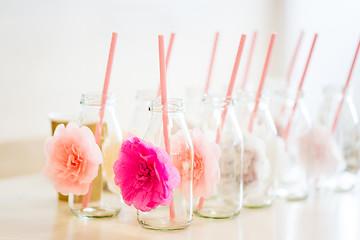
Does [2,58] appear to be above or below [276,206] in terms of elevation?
above

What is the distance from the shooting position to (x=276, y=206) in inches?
50.0

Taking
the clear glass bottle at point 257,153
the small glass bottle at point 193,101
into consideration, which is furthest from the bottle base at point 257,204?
the small glass bottle at point 193,101

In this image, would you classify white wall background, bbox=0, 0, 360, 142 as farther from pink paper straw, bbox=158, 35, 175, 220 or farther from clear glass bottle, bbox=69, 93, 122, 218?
pink paper straw, bbox=158, 35, 175, 220

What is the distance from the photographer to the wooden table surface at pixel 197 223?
1033 millimetres

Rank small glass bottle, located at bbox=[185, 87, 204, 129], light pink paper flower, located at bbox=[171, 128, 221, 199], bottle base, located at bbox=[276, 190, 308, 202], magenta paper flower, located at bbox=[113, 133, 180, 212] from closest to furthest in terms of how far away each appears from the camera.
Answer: magenta paper flower, located at bbox=[113, 133, 180, 212]
light pink paper flower, located at bbox=[171, 128, 221, 199]
bottle base, located at bbox=[276, 190, 308, 202]
small glass bottle, located at bbox=[185, 87, 204, 129]

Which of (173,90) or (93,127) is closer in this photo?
(93,127)

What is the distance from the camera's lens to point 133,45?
1.82 metres

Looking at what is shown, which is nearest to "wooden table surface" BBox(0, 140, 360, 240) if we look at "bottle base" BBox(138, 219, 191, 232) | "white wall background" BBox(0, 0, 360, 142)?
"bottle base" BBox(138, 219, 191, 232)

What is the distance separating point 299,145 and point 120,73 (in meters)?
0.64

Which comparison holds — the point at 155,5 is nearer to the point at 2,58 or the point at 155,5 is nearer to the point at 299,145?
the point at 2,58

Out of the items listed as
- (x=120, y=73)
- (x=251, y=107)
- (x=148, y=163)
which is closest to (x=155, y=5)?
(x=120, y=73)

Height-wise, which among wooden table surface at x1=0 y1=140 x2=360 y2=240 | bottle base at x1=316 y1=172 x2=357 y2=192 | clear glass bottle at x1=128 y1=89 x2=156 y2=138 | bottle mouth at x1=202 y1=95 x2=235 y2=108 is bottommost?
wooden table surface at x1=0 y1=140 x2=360 y2=240

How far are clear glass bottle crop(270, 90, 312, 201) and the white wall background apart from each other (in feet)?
1.85

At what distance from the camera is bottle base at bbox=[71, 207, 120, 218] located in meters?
1.13
